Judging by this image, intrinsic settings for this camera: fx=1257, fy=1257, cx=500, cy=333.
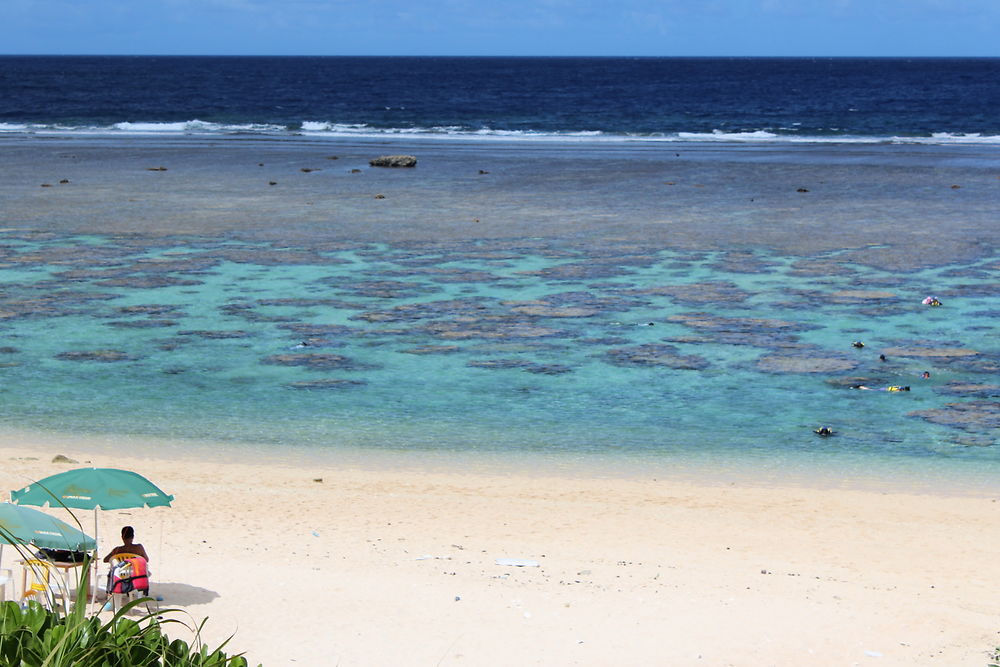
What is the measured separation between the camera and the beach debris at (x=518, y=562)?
10289 mm

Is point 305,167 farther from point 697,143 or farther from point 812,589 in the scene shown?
point 812,589

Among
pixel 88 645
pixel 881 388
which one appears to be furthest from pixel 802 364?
pixel 88 645

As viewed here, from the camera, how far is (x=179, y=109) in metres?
84.8

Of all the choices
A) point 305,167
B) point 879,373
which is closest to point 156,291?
point 879,373

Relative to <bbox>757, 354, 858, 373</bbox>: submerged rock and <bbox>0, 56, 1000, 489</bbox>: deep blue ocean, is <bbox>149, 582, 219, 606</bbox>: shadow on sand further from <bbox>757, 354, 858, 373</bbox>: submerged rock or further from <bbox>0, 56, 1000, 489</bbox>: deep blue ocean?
<bbox>757, 354, 858, 373</bbox>: submerged rock

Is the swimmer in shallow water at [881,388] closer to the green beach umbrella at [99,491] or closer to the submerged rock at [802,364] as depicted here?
the submerged rock at [802,364]

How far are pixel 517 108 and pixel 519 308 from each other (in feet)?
228

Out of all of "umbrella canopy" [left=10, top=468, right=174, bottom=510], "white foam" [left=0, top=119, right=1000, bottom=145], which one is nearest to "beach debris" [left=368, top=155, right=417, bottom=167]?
"white foam" [left=0, top=119, right=1000, bottom=145]

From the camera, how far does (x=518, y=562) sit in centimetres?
1034

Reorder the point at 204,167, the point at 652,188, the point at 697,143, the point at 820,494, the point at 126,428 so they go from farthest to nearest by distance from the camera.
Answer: the point at 697,143
the point at 204,167
the point at 652,188
the point at 126,428
the point at 820,494

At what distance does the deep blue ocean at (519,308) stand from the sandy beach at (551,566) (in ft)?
3.78

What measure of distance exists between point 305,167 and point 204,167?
3.59m

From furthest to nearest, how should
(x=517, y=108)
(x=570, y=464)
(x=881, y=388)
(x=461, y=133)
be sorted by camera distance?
(x=517, y=108) < (x=461, y=133) < (x=881, y=388) < (x=570, y=464)

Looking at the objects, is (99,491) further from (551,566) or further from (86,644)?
(86,644)
